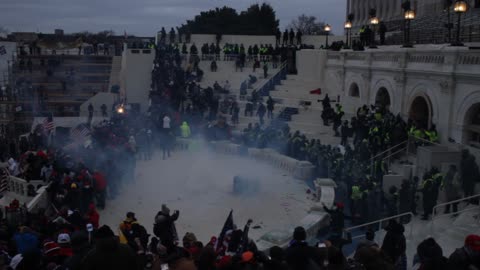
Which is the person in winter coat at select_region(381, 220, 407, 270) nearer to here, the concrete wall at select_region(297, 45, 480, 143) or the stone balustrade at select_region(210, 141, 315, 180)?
the concrete wall at select_region(297, 45, 480, 143)

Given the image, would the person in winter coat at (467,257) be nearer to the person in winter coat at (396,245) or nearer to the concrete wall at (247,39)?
the person in winter coat at (396,245)

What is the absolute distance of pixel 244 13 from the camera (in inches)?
2443

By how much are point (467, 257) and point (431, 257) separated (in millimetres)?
485

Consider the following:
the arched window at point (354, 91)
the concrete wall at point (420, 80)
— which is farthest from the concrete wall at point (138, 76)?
the arched window at point (354, 91)

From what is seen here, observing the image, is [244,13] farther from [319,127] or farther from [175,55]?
[319,127]

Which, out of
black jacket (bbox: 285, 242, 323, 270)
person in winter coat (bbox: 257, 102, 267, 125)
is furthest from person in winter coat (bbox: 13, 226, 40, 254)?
person in winter coat (bbox: 257, 102, 267, 125)

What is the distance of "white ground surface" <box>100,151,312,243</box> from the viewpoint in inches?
610

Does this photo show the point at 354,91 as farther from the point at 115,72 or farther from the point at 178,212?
the point at 115,72

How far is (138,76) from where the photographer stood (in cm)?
3659

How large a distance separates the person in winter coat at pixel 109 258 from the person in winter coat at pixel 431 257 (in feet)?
12.2

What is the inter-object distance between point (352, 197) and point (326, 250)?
7.67 metres

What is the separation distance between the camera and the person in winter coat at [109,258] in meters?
5.48

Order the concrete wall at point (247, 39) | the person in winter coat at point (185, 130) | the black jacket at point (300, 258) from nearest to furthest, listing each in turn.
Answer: the black jacket at point (300, 258), the person in winter coat at point (185, 130), the concrete wall at point (247, 39)

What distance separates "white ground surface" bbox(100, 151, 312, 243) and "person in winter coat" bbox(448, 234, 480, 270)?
7671 mm
